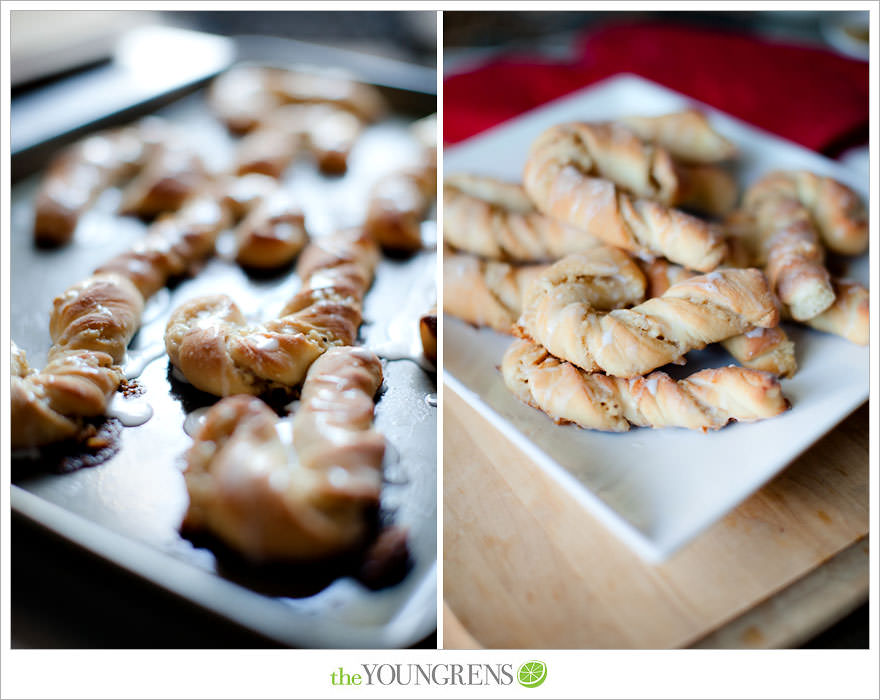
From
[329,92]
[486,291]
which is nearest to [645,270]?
[486,291]

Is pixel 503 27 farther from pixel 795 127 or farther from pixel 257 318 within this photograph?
pixel 257 318

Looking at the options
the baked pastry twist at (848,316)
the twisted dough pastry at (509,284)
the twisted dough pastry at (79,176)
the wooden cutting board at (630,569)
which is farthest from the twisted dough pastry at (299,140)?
the baked pastry twist at (848,316)

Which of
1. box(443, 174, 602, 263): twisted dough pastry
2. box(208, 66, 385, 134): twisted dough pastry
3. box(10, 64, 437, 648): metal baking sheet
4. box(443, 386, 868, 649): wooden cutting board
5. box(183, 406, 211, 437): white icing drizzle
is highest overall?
box(443, 174, 602, 263): twisted dough pastry

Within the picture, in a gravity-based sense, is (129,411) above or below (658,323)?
below

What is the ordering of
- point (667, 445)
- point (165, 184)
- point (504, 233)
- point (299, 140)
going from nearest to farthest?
point (667, 445) → point (504, 233) → point (165, 184) → point (299, 140)

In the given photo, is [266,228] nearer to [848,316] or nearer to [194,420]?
[194,420]

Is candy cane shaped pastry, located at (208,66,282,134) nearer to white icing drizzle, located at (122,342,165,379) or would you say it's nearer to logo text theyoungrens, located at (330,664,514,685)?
white icing drizzle, located at (122,342,165,379)

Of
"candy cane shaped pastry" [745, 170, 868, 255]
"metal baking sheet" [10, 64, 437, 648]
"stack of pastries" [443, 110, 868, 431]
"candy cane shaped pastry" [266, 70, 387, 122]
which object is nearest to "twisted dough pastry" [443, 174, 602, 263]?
"stack of pastries" [443, 110, 868, 431]

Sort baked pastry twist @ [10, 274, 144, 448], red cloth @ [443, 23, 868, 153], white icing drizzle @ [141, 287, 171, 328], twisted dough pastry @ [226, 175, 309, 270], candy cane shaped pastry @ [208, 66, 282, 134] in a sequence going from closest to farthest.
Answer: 1. baked pastry twist @ [10, 274, 144, 448]
2. white icing drizzle @ [141, 287, 171, 328]
3. twisted dough pastry @ [226, 175, 309, 270]
4. red cloth @ [443, 23, 868, 153]
5. candy cane shaped pastry @ [208, 66, 282, 134]
